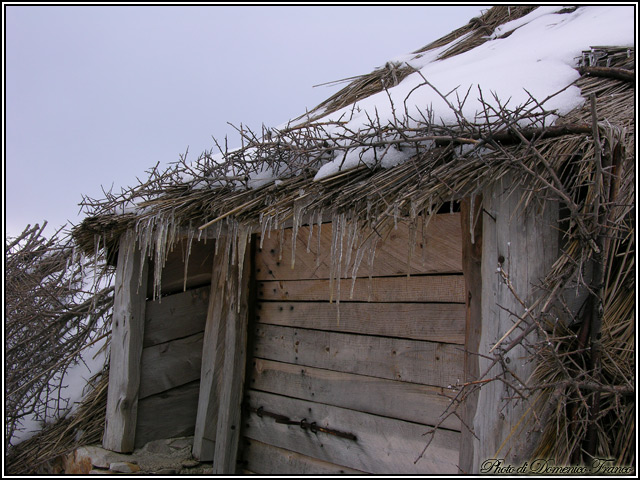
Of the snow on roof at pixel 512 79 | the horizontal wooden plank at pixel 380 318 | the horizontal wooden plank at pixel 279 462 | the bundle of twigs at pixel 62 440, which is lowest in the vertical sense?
the bundle of twigs at pixel 62 440

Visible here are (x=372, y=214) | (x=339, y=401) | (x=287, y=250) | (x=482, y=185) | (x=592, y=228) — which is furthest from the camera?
(x=287, y=250)

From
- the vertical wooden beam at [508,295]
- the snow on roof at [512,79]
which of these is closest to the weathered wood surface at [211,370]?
the snow on roof at [512,79]

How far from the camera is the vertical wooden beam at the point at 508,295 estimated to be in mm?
2104

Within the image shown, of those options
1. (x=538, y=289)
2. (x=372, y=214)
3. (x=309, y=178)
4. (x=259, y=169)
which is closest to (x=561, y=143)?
(x=538, y=289)

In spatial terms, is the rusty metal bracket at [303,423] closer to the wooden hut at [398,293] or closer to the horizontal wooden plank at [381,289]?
the wooden hut at [398,293]

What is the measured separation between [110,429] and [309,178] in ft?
9.59

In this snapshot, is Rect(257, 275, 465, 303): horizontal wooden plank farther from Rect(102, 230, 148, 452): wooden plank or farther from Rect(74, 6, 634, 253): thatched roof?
Rect(102, 230, 148, 452): wooden plank

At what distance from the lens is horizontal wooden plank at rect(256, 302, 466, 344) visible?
10.3 feet

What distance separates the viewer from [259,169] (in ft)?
10.6

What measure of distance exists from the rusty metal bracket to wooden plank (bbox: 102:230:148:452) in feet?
3.15

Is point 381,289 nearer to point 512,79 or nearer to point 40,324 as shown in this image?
point 512,79

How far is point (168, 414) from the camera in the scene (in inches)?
186

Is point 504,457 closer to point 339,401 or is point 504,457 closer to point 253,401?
point 339,401

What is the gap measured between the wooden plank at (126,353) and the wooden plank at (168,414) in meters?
0.12
